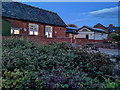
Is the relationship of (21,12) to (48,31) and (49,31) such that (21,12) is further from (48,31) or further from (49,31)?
(49,31)

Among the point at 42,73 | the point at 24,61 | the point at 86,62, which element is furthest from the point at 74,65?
the point at 24,61

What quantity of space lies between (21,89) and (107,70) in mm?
2466

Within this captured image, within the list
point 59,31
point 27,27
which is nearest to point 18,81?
point 27,27

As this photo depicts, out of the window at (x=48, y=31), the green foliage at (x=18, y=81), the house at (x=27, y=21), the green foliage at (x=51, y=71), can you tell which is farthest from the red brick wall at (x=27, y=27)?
the green foliage at (x=18, y=81)

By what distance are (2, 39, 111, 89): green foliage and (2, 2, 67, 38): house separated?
8.49 m

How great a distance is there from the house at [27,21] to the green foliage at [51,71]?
8487 millimetres

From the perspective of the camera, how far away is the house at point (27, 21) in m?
12.1

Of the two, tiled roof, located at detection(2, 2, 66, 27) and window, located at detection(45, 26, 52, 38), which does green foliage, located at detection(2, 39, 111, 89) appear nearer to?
tiled roof, located at detection(2, 2, 66, 27)

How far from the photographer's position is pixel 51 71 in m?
2.80

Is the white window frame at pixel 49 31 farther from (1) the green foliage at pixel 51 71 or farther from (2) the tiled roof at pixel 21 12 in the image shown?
(1) the green foliage at pixel 51 71

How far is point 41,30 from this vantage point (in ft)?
50.4

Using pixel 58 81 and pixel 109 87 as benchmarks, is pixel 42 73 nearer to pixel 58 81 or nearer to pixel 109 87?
pixel 58 81

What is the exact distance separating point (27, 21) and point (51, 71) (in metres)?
11.9

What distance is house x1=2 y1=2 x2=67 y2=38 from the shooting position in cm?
1212
